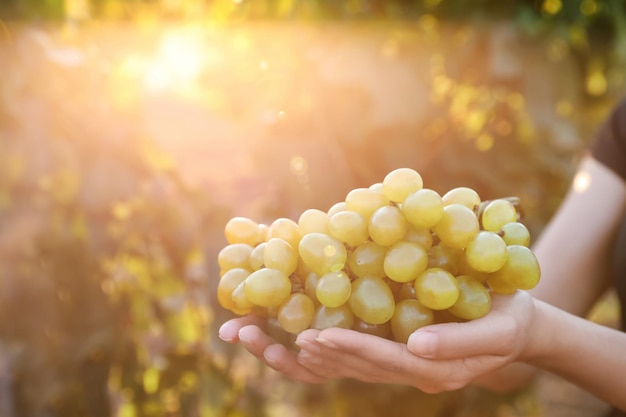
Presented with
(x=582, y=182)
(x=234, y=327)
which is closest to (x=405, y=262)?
(x=234, y=327)

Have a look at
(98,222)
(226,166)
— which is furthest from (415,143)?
(98,222)

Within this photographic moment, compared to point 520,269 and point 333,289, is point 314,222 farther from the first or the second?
point 520,269

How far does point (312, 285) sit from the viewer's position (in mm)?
791

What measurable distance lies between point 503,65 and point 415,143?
279 mm

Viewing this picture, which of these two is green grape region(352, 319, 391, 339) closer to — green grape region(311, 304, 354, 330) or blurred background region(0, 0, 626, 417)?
green grape region(311, 304, 354, 330)

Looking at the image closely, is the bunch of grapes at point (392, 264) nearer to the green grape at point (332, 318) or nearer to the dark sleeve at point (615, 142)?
the green grape at point (332, 318)

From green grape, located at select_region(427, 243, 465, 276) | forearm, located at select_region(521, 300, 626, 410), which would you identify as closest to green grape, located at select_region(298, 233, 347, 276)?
green grape, located at select_region(427, 243, 465, 276)

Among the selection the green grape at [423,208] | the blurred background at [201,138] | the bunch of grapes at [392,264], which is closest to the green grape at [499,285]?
the bunch of grapes at [392,264]

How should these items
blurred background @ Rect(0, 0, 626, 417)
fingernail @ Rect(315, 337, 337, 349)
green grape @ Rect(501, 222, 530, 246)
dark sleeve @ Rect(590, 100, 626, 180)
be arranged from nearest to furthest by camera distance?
fingernail @ Rect(315, 337, 337, 349)
green grape @ Rect(501, 222, 530, 246)
dark sleeve @ Rect(590, 100, 626, 180)
blurred background @ Rect(0, 0, 626, 417)

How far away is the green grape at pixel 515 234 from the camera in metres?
0.79

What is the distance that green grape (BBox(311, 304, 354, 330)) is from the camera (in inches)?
29.8

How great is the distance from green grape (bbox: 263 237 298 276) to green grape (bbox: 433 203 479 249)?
0.59ft

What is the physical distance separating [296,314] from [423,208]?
0.19 metres

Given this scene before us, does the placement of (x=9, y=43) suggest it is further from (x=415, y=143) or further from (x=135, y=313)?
(x=415, y=143)
